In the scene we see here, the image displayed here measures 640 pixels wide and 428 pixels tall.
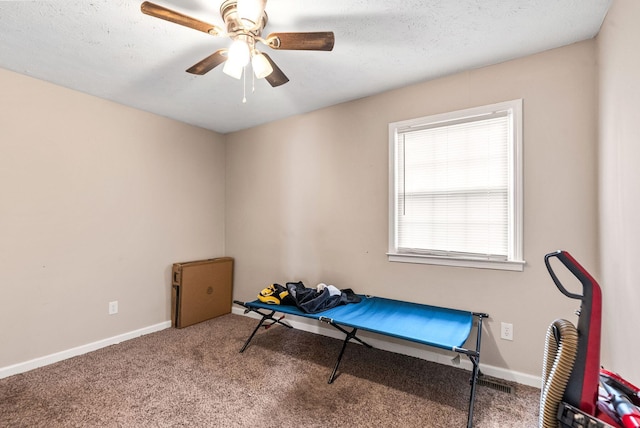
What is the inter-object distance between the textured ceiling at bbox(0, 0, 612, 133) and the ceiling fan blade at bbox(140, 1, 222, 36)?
0.24m

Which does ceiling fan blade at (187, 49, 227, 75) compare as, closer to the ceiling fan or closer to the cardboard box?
the ceiling fan

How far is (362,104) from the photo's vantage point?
9.46 ft

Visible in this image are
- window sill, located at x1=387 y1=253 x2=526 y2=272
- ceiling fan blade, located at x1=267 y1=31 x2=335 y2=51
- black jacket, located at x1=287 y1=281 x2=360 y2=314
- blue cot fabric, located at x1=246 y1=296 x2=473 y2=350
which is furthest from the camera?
black jacket, located at x1=287 y1=281 x2=360 y2=314

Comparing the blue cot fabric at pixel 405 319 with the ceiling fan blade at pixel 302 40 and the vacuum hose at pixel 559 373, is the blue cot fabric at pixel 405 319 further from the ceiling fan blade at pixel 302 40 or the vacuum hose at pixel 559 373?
the ceiling fan blade at pixel 302 40

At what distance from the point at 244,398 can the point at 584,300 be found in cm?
193

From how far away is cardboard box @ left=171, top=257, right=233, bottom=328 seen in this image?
3.27m

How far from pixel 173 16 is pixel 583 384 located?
2.23 meters

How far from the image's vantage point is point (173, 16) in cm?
140

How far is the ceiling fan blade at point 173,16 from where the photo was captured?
4.35 ft

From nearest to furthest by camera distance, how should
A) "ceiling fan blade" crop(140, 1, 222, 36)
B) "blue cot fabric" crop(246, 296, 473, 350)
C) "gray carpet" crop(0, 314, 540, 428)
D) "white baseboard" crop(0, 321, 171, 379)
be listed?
1. "ceiling fan blade" crop(140, 1, 222, 36)
2. "gray carpet" crop(0, 314, 540, 428)
3. "blue cot fabric" crop(246, 296, 473, 350)
4. "white baseboard" crop(0, 321, 171, 379)

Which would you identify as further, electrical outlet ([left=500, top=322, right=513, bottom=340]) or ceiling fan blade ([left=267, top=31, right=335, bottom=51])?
electrical outlet ([left=500, top=322, right=513, bottom=340])

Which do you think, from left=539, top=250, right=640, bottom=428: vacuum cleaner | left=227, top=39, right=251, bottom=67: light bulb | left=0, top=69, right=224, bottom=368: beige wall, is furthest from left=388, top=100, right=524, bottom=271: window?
left=0, top=69, right=224, bottom=368: beige wall

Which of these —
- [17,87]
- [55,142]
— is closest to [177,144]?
[55,142]

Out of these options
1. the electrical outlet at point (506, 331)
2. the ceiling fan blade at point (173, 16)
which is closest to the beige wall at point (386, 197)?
the electrical outlet at point (506, 331)
